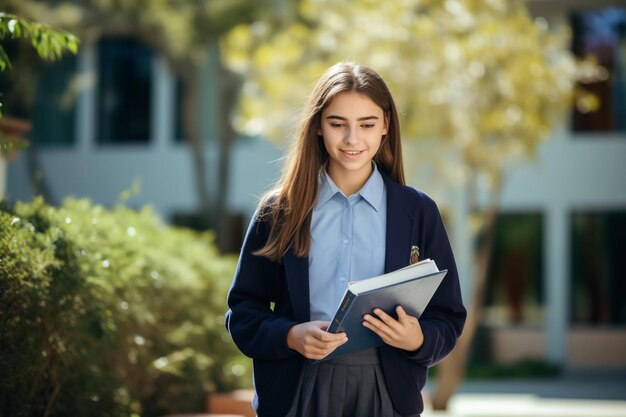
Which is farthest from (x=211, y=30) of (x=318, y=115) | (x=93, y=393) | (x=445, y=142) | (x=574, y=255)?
(x=318, y=115)

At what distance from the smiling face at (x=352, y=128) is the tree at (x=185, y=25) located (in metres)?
14.3

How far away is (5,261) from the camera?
456 cm

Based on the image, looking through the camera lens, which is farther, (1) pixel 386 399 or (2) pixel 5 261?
(2) pixel 5 261

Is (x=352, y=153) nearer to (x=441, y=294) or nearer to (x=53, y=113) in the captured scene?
(x=441, y=294)

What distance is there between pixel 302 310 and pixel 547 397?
42.6ft

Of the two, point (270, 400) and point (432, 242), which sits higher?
point (432, 242)

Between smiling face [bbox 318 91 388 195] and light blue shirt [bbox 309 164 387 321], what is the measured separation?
0.32ft

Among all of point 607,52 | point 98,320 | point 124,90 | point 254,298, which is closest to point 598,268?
point 607,52

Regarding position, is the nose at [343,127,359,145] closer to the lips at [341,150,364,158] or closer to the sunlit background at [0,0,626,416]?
the lips at [341,150,364,158]

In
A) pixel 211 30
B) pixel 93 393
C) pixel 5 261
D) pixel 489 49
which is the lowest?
pixel 93 393

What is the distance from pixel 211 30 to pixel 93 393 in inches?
515

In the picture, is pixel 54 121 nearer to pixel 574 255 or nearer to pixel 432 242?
pixel 574 255

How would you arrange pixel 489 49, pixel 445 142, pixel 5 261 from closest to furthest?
pixel 5 261, pixel 489 49, pixel 445 142

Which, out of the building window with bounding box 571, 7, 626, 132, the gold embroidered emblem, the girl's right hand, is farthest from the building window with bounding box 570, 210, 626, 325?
the girl's right hand
